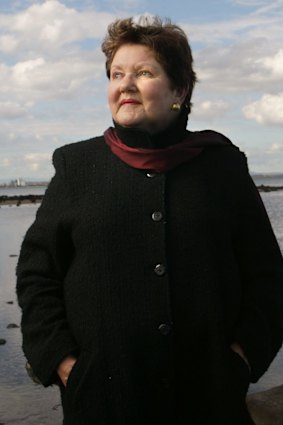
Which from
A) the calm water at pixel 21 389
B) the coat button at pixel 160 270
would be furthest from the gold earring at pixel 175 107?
the calm water at pixel 21 389

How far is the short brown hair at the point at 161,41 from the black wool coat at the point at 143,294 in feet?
Result: 1.12

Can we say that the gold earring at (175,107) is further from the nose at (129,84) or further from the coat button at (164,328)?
the coat button at (164,328)

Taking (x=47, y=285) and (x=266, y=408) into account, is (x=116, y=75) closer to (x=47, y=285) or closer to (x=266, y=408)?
(x=47, y=285)

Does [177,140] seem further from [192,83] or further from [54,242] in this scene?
[54,242]

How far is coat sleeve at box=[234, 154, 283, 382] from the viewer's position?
2488 millimetres

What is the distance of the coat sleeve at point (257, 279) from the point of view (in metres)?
2.49

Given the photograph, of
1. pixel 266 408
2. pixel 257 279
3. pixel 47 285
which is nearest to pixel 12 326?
pixel 266 408

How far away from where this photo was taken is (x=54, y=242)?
2.45m

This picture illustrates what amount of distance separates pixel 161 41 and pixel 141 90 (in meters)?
0.19

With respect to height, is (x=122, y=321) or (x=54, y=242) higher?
(x=54, y=242)

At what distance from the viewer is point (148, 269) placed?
2359mm

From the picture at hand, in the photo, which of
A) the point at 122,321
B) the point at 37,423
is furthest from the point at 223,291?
the point at 37,423

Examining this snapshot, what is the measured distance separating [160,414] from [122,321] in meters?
0.35

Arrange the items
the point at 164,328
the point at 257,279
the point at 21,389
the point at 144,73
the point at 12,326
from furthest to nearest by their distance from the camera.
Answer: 1. the point at 12,326
2. the point at 21,389
3. the point at 257,279
4. the point at 144,73
5. the point at 164,328
